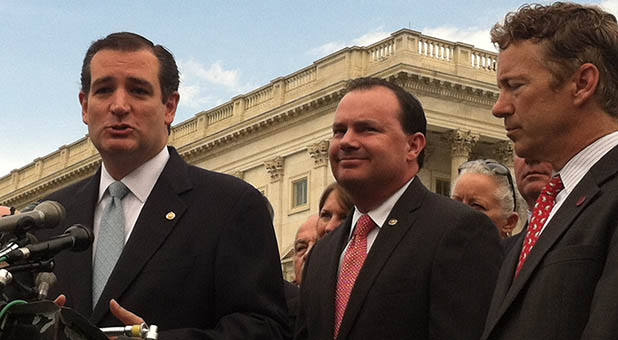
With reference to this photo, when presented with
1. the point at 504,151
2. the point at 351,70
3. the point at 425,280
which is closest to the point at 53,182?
the point at 351,70

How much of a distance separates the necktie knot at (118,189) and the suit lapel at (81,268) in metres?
0.11

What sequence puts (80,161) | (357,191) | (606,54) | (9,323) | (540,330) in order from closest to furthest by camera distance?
(9,323) < (540,330) < (606,54) < (357,191) < (80,161)

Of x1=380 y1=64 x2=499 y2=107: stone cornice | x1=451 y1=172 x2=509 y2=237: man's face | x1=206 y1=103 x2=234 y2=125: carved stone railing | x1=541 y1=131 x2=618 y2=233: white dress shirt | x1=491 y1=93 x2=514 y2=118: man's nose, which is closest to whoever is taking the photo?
x1=541 y1=131 x2=618 y2=233: white dress shirt

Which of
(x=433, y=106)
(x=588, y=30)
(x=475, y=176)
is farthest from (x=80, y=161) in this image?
(x=588, y=30)

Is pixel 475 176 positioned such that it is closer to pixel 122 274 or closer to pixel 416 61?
pixel 122 274

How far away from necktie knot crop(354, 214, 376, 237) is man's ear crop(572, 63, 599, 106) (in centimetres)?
157

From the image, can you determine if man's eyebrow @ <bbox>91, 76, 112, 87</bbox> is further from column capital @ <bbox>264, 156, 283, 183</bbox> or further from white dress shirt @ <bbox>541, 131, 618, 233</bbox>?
column capital @ <bbox>264, 156, 283, 183</bbox>

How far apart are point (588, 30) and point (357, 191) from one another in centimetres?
162

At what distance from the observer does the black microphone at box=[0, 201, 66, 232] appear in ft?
9.52

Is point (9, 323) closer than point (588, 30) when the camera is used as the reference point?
Yes

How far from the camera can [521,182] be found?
6.36 meters

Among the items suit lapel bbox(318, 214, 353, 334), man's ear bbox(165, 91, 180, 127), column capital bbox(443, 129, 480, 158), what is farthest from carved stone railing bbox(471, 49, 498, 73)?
man's ear bbox(165, 91, 180, 127)

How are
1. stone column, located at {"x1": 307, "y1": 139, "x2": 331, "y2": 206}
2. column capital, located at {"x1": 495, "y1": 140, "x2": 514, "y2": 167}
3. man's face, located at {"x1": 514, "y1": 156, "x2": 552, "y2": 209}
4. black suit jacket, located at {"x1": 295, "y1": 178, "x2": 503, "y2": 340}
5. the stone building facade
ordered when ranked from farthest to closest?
column capital, located at {"x1": 495, "y1": 140, "x2": 514, "y2": 167} → stone column, located at {"x1": 307, "y1": 139, "x2": 331, "y2": 206} → the stone building facade → man's face, located at {"x1": 514, "y1": 156, "x2": 552, "y2": 209} → black suit jacket, located at {"x1": 295, "y1": 178, "x2": 503, "y2": 340}

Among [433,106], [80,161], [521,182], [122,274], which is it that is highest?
[80,161]
